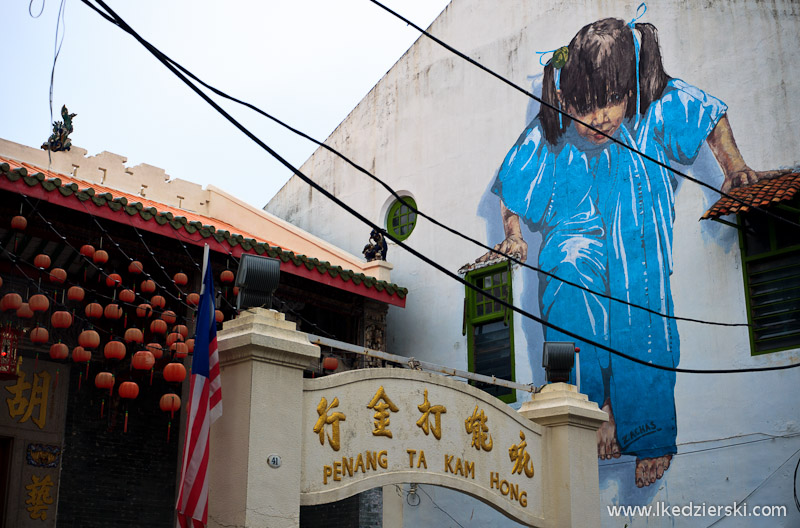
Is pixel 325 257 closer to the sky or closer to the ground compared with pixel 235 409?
closer to the sky

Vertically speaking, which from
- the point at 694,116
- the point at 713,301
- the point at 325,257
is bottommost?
the point at 713,301

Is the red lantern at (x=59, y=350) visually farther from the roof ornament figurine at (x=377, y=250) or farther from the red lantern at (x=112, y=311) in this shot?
the roof ornament figurine at (x=377, y=250)

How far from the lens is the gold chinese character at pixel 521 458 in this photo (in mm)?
10414

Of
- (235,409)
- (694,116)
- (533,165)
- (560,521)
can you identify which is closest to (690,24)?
(694,116)

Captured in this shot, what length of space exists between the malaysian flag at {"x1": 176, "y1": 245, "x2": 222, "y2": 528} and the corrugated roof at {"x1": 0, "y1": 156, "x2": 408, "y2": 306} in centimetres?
526

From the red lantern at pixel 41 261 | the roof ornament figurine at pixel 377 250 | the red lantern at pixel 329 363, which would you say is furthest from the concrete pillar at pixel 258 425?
the roof ornament figurine at pixel 377 250

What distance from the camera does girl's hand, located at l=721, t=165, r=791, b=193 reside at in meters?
13.7

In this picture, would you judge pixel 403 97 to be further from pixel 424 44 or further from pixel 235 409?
pixel 235 409

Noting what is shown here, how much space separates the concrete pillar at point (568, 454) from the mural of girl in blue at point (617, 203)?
348cm

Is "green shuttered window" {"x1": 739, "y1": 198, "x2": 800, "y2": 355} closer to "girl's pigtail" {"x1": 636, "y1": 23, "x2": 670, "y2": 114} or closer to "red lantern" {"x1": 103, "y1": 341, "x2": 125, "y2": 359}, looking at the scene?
"girl's pigtail" {"x1": 636, "y1": 23, "x2": 670, "y2": 114}

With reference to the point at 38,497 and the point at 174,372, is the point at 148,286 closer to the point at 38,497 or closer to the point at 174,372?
the point at 174,372

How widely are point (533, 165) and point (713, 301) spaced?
176 inches

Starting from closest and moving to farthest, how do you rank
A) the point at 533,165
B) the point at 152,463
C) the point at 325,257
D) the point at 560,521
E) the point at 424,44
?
the point at 560,521 < the point at 152,463 < the point at 533,165 < the point at 325,257 < the point at 424,44

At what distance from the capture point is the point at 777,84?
548 inches
